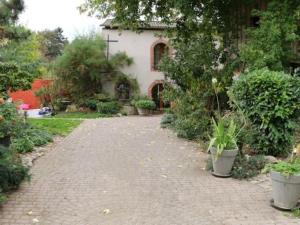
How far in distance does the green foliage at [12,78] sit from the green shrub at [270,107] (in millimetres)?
5577

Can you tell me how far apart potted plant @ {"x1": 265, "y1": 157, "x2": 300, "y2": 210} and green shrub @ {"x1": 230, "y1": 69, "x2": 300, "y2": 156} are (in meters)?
2.69

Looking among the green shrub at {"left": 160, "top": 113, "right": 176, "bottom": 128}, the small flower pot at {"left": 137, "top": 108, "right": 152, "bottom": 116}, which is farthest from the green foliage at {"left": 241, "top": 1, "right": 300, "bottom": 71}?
the small flower pot at {"left": 137, "top": 108, "right": 152, "bottom": 116}

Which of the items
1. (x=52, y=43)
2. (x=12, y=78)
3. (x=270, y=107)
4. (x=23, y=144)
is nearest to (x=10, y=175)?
(x=23, y=144)

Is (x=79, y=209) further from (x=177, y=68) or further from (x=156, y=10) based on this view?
(x=156, y=10)

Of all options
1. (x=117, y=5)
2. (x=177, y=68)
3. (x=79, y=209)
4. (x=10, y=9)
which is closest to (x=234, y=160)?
(x=79, y=209)

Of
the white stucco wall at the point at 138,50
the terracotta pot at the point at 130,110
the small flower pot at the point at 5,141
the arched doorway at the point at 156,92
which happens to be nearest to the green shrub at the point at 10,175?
the small flower pot at the point at 5,141

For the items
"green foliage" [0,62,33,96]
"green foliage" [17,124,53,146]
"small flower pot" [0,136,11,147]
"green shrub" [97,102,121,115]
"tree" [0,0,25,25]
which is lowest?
"green shrub" [97,102,121,115]

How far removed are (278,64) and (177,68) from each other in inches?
121

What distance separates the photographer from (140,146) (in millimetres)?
11469

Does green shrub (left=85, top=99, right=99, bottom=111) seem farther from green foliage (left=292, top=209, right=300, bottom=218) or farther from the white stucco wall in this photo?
green foliage (left=292, top=209, right=300, bottom=218)

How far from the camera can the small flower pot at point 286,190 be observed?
6.11 meters

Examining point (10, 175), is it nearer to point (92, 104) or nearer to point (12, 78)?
point (12, 78)

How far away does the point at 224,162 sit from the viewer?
8.05 meters

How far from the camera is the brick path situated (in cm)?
591
